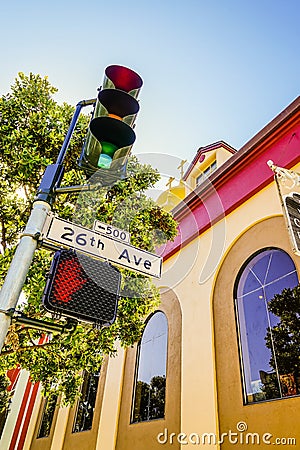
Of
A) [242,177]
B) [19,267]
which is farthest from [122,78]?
[242,177]

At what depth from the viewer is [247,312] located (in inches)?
249

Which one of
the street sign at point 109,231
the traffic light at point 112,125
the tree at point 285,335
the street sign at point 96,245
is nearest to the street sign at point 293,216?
the tree at point 285,335

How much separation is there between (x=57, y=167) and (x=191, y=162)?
10975 millimetres

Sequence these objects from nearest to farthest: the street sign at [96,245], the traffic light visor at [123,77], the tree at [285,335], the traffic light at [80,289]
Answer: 1. the traffic light at [80,289]
2. the street sign at [96,245]
3. the traffic light visor at [123,77]
4. the tree at [285,335]

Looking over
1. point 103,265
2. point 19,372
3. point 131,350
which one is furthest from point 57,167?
point 19,372

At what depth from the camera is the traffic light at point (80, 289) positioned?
235cm

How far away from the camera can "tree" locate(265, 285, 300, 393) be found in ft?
17.2

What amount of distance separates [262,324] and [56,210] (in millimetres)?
4264

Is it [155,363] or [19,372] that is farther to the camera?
[19,372]

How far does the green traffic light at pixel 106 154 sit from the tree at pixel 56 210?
291 cm

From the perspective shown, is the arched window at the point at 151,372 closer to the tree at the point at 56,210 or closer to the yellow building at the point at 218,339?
the yellow building at the point at 218,339

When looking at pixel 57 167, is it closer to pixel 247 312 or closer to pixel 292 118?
pixel 247 312

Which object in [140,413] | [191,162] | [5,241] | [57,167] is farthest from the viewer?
[191,162]

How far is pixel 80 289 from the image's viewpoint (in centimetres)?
248
